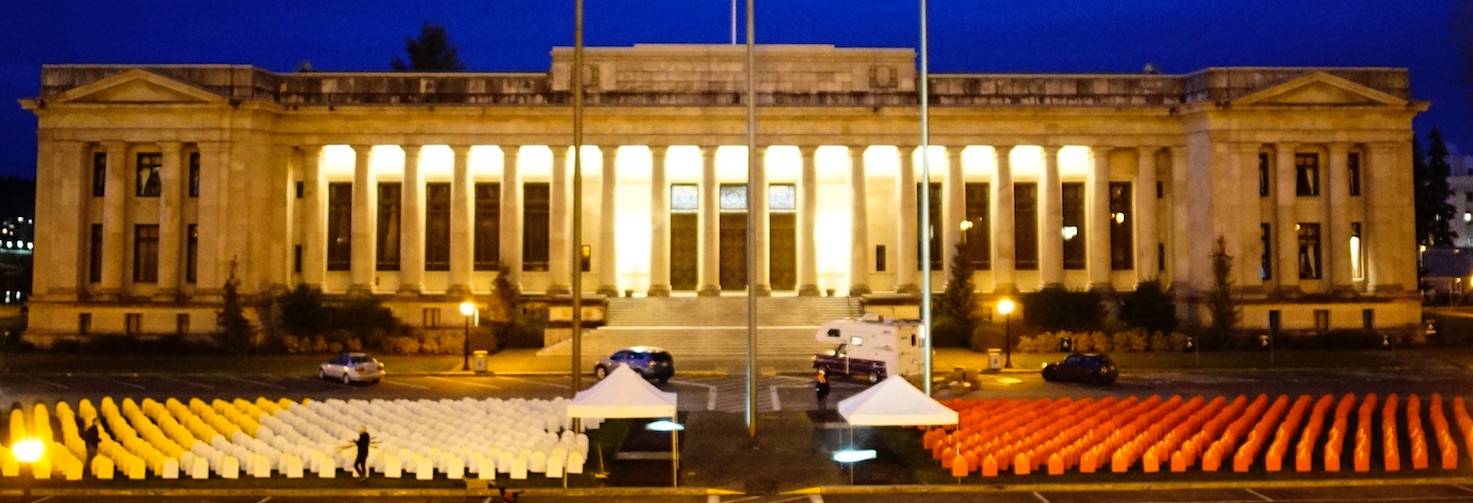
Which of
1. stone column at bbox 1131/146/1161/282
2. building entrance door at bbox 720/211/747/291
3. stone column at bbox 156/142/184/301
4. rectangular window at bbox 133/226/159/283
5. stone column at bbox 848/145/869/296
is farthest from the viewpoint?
building entrance door at bbox 720/211/747/291

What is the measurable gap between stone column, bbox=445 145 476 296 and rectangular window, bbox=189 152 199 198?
12.2 meters

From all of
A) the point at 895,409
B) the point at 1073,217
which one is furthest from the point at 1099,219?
the point at 895,409

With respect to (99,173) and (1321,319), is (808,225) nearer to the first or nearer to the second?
(1321,319)

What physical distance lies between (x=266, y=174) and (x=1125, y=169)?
43426 millimetres

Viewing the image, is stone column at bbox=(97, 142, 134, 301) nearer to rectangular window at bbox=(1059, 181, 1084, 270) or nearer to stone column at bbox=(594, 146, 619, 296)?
stone column at bbox=(594, 146, 619, 296)

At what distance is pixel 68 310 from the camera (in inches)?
2233

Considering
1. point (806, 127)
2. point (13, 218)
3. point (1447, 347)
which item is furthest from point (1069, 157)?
point (13, 218)

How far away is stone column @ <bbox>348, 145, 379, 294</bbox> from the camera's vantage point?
197 ft

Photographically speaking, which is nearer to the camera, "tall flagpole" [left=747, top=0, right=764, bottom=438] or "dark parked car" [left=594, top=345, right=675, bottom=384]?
"tall flagpole" [left=747, top=0, right=764, bottom=438]

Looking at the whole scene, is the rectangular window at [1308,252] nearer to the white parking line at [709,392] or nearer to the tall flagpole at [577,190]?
the white parking line at [709,392]

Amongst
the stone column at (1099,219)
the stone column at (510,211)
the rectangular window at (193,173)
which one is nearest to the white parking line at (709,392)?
the stone column at (510,211)

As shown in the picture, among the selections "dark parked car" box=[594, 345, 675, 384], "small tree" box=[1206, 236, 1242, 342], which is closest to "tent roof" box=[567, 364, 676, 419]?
"dark parked car" box=[594, 345, 675, 384]

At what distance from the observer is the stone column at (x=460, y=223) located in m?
59.9

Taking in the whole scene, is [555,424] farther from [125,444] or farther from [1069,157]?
[1069,157]
